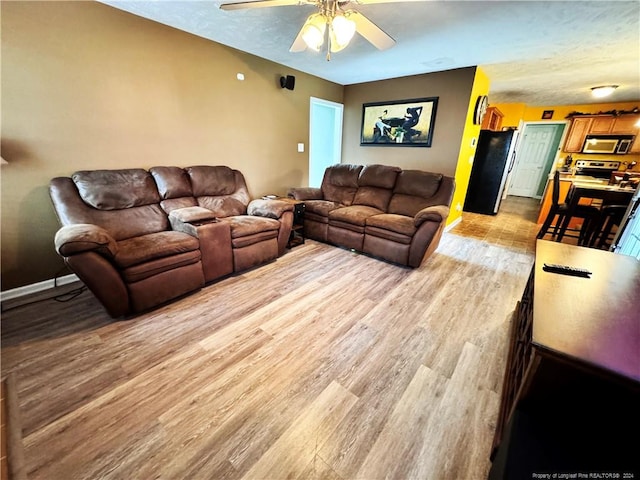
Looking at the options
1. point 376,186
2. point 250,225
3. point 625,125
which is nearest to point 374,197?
point 376,186

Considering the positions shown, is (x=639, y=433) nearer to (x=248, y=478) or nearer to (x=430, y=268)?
(x=248, y=478)

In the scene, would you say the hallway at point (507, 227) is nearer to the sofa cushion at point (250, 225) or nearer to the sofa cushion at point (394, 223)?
the sofa cushion at point (394, 223)

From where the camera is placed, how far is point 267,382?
56.8 inches

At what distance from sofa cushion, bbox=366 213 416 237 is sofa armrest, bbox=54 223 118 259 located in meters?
2.49

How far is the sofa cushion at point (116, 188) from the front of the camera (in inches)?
85.0

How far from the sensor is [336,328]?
189cm

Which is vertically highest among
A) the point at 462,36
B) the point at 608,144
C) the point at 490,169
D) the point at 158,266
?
the point at 462,36

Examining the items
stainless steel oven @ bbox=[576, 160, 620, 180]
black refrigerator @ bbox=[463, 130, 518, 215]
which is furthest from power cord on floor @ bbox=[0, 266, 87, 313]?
stainless steel oven @ bbox=[576, 160, 620, 180]

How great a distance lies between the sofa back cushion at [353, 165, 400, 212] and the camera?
139 inches

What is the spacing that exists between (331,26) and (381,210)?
7.46 feet

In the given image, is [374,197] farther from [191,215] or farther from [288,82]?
[191,215]

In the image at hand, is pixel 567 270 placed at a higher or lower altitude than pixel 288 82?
lower

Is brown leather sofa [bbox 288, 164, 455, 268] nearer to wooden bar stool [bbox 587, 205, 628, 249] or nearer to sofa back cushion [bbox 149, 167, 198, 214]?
sofa back cushion [bbox 149, 167, 198, 214]

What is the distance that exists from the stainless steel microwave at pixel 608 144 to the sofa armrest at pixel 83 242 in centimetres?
883
